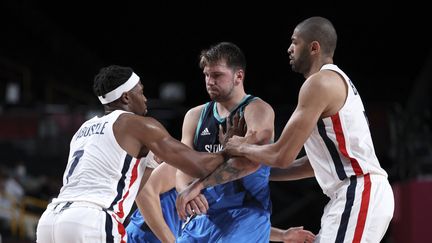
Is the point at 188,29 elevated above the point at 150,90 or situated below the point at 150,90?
above

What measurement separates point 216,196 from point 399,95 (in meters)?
17.2

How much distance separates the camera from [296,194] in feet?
43.2

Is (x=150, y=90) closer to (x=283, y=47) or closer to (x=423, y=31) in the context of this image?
(x=283, y=47)

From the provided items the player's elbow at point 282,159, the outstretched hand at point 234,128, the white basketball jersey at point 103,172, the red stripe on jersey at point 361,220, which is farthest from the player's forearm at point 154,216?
the red stripe on jersey at point 361,220

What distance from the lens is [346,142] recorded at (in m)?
4.77

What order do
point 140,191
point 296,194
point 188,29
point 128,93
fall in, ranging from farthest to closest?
point 188,29
point 296,194
point 140,191
point 128,93

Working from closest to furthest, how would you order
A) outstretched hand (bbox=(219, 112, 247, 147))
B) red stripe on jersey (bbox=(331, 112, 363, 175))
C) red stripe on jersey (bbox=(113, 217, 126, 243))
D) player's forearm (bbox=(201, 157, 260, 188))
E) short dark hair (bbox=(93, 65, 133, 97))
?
red stripe on jersey (bbox=(331, 112, 363, 175)), red stripe on jersey (bbox=(113, 217, 126, 243)), player's forearm (bbox=(201, 157, 260, 188)), short dark hair (bbox=(93, 65, 133, 97)), outstretched hand (bbox=(219, 112, 247, 147))

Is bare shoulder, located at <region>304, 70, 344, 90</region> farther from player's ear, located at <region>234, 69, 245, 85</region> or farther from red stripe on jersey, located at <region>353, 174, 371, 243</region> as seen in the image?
player's ear, located at <region>234, 69, 245, 85</region>

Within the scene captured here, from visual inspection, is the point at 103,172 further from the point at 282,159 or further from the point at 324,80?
the point at 324,80

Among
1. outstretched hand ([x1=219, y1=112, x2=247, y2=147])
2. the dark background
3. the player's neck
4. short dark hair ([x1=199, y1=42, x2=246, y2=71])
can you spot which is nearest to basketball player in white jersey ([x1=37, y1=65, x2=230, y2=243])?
outstretched hand ([x1=219, y1=112, x2=247, y2=147])

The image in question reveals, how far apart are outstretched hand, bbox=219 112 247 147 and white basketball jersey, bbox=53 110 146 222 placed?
704 millimetres

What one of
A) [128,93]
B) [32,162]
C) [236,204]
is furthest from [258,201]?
[32,162]

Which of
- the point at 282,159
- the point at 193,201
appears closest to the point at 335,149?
the point at 282,159

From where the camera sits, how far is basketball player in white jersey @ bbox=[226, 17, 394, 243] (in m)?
4.66
